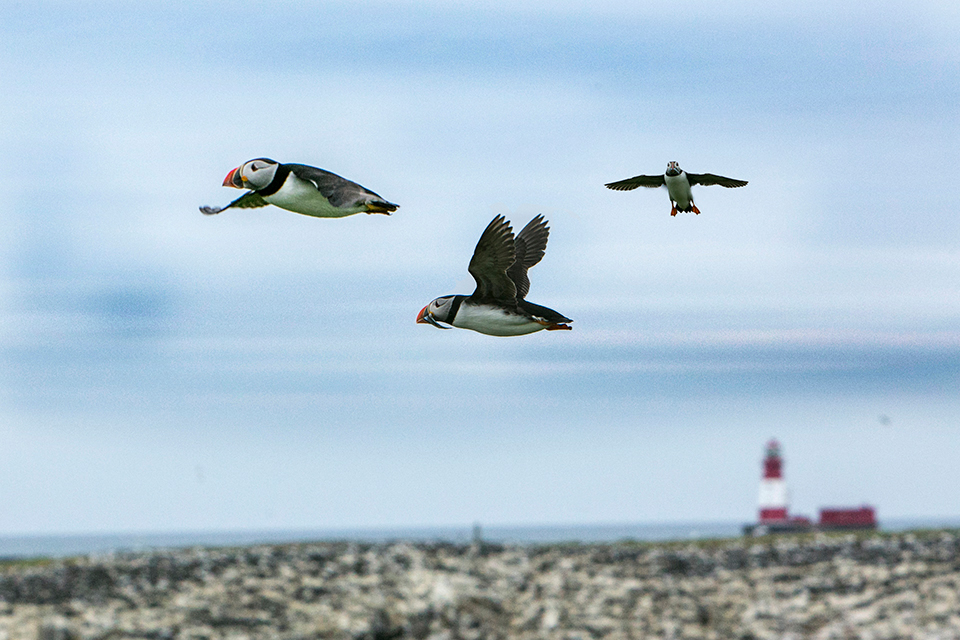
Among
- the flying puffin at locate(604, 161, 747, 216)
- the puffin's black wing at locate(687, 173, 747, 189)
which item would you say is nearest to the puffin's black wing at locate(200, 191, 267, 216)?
the flying puffin at locate(604, 161, 747, 216)

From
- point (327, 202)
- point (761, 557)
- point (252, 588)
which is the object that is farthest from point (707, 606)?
point (327, 202)

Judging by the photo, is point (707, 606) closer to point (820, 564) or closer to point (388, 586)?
point (820, 564)

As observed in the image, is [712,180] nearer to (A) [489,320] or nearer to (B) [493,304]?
(B) [493,304]

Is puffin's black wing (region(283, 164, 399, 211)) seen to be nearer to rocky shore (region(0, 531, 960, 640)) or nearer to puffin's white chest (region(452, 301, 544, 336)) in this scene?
puffin's white chest (region(452, 301, 544, 336))

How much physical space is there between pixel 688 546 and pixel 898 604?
218 inches

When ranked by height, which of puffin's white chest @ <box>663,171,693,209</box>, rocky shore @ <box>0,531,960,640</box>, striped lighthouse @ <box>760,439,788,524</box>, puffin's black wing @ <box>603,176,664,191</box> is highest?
puffin's black wing @ <box>603,176,664,191</box>

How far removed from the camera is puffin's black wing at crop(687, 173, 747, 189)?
1566cm

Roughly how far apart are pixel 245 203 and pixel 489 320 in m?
3.01

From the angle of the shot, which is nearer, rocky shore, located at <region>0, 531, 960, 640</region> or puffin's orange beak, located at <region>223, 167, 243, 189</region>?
puffin's orange beak, located at <region>223, 167, 243, 189</region>

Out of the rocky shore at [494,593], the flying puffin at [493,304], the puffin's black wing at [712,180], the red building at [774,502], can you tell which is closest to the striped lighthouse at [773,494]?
the red building at [774,502]

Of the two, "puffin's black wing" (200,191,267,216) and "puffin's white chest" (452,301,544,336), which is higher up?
"puffin's black wing" (200,191,267,216)

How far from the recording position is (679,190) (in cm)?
1451

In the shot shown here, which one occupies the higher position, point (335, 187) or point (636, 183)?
point (636, 183)

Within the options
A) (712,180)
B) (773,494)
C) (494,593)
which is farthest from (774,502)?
(712,180)
